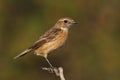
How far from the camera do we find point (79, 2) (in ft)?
81.1

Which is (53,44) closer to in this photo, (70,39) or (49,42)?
(49,42)

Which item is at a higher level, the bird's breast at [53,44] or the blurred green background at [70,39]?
the bird's breast at [53,44]

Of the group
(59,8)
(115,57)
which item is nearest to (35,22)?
(59,8)

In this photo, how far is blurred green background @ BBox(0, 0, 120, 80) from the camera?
23609 millimetres

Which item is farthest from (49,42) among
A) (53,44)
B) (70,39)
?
(70,39)

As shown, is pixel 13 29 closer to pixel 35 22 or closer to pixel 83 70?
pixel 35 22

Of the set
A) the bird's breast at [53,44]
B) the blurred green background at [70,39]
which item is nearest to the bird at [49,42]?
the bird's breast at [53,44]

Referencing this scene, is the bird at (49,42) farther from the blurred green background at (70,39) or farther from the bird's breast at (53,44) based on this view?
the blurred green background at (70,39)

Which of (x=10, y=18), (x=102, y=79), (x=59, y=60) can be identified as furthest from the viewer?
(x=10, y=18)

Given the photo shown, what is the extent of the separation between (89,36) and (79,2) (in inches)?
39.1

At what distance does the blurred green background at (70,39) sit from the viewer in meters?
23.6

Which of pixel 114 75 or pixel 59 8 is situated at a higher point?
pixel 59 8

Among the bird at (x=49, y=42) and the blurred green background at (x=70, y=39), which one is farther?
the blurred green background at (x=70, y=39)

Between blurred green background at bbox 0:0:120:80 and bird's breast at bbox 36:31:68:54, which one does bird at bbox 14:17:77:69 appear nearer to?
bird's breast at bbox 36:31:68:54
